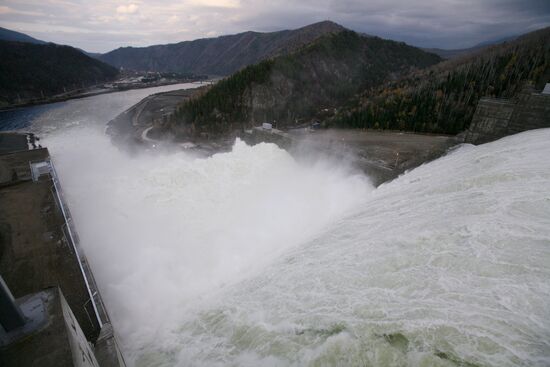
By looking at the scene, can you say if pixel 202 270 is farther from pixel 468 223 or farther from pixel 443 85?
pixel 443 85

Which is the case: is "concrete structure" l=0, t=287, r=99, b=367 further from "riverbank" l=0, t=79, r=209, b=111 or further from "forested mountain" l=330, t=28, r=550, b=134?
"riverbank" l=0, t=79, r=209, b=111

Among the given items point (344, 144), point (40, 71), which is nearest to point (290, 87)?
point (344, 144)

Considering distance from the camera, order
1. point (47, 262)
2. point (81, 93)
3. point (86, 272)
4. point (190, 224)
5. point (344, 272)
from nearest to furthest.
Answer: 1. point (344, 272)
2. point (86, 272)
3. point (47, 262)
4. point (190, 224)
5. point (81, 93)

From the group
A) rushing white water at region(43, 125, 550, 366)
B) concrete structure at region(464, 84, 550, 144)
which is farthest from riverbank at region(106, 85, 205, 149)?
concrete structure at region(464, 84, 550, 144)

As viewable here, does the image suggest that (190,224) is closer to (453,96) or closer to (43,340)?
(43,340)

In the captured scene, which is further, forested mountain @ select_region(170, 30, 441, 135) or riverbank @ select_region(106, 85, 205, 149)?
forested mountain @ select_region(170, 30, 441, 135)

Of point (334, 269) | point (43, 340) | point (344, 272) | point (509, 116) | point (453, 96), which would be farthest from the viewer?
point (453, 96)
